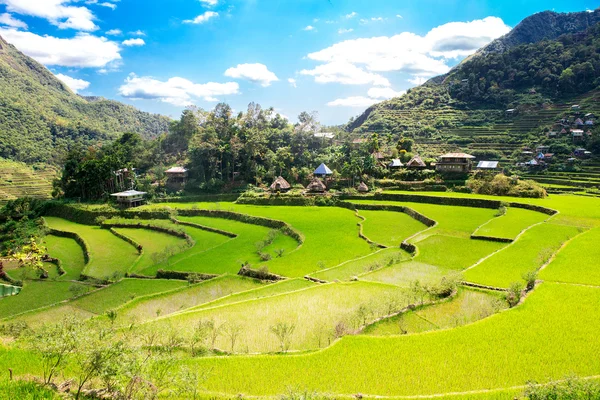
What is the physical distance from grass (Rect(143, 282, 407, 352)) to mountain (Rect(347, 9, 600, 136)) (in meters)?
51.6

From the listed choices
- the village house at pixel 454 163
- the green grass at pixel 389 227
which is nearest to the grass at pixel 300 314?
the green grass at pixel 389 227

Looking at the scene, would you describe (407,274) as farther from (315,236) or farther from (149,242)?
(149,242)

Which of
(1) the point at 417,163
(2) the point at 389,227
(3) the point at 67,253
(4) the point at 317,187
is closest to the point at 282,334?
(2) the point at 389,227

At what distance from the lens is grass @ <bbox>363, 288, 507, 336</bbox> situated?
43.3 ft

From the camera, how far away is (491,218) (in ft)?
98.3

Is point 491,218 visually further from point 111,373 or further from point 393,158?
point 111,373

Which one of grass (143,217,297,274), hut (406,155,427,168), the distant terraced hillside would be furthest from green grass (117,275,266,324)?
the distant terraced hillside

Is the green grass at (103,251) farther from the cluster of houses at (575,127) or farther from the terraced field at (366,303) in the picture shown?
the cluster of houses at (575,127)

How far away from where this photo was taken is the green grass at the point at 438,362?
9438mm

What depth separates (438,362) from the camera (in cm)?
1027

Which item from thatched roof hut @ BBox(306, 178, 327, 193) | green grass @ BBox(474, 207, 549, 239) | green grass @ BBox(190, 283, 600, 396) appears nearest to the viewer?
green grass @ BBox(190, 283, 600, 396)

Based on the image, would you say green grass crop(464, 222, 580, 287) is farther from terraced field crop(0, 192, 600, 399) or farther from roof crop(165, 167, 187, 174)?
roof crop(165, 167, 187, 174)

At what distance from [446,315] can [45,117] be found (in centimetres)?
10392

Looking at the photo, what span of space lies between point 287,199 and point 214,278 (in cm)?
2175
